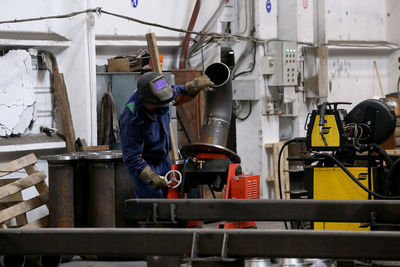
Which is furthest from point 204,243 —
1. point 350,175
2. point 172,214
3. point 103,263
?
point 103,263

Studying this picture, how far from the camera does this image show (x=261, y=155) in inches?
329

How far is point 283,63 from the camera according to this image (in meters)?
8.22

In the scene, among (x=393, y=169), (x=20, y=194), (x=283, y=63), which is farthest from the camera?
(x=283, y=63)

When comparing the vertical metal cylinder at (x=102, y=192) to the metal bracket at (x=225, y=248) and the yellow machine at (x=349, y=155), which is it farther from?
the metal bracket at (x=225, y=248)

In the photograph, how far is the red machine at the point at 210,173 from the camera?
4887 millimetres

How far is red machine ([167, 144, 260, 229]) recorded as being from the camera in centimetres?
489

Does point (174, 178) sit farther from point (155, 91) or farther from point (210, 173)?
point (155, 91)

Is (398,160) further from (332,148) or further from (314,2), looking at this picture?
(314,2)

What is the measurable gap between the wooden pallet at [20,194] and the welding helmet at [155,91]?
78.0 inches

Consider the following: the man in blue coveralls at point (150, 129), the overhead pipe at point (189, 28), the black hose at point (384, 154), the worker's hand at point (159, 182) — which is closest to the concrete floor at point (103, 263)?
the man in blue coveralls at point (150, 129)

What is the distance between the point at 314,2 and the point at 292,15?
116 centimetres

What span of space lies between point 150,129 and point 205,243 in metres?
2.30

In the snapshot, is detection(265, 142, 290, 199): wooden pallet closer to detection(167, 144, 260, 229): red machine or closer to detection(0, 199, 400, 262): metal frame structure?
detection(167, 144, 260, 229): red machine

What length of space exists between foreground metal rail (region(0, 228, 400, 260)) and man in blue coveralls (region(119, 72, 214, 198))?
195 centimetres
